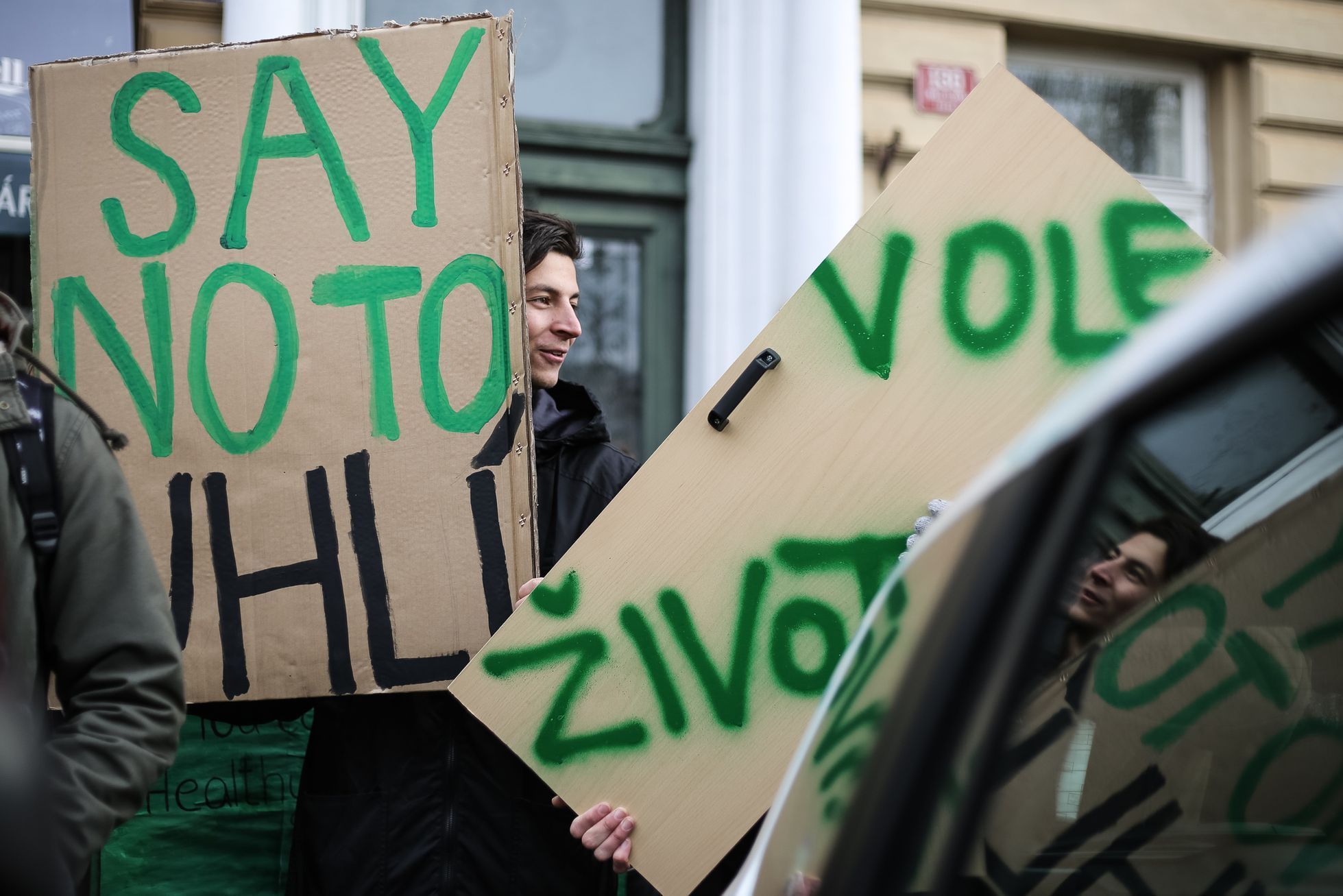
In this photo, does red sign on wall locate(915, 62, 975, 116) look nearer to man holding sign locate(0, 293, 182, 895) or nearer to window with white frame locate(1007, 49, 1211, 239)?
window with white frame locate(1007, 49, 1211, 239)

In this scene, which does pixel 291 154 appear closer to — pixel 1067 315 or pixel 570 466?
pixel 570 466

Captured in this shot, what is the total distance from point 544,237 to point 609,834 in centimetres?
125

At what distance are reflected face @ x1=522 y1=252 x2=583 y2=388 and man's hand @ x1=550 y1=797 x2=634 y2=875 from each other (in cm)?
92

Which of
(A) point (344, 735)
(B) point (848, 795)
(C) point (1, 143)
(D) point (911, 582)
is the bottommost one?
(A) point (344, 735)

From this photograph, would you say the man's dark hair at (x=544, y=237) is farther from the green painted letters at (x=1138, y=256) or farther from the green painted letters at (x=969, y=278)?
the green painted letters at (x=1138, y=256)

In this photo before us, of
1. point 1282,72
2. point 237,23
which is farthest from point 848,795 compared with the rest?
point 1282,72

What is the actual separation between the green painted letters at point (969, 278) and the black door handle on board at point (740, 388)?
0.99 feet

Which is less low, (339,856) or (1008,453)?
(1008,453)

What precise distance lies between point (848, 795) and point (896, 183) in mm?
1235

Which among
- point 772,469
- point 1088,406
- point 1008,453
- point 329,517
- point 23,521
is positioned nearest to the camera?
point 1088,406

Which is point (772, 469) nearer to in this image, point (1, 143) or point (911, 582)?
point (911, 582)

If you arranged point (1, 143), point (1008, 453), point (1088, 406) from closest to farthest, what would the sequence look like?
point (1088, 406) → point (1008, 453) → point (1, 143)

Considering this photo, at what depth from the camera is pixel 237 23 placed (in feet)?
12.9

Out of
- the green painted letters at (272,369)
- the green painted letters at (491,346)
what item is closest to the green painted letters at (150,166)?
the green painted letters at (272,369)
